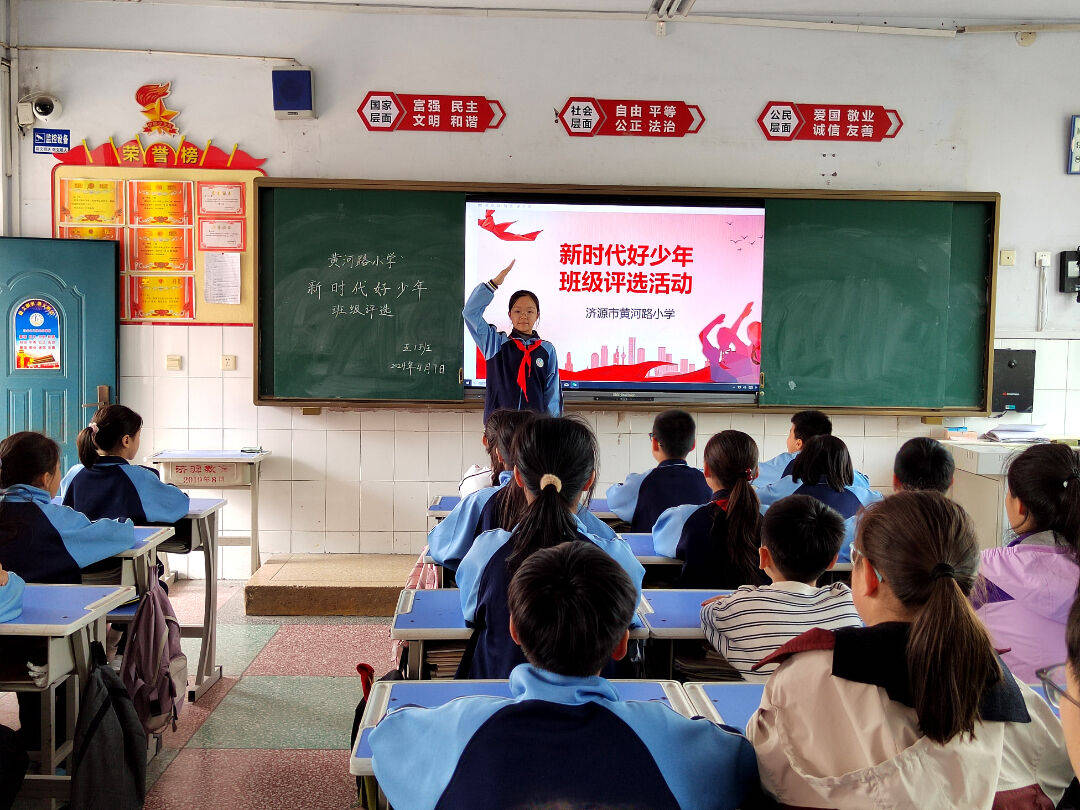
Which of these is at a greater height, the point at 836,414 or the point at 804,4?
the point at 804,4

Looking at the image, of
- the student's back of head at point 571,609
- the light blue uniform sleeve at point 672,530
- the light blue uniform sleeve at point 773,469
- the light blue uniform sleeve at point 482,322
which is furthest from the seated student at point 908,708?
the light blue uniform sleeve at point 482,322

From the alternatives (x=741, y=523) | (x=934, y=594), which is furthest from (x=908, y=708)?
(x=741, y=523)

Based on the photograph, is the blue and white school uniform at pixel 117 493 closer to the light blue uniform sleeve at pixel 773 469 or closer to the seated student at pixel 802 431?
the seated student at pixel 802 431

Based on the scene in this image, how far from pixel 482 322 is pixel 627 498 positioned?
126 centimetres

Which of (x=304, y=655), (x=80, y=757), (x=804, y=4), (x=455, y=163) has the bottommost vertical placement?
(x=304, y=655)

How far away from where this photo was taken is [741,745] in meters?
1.10

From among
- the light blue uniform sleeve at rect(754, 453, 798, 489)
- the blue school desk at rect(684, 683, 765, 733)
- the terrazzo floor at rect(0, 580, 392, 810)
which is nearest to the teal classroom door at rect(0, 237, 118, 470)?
the terrazzo floor at rect(0, 580, 392, 810)

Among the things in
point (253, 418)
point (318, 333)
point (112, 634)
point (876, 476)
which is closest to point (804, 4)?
point (876, 476)

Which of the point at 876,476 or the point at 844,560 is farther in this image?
the point at 876,476

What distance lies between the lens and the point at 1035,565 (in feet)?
5.66

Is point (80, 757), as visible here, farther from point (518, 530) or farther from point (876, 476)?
point (876, 476)

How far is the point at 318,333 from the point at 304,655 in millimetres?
1741

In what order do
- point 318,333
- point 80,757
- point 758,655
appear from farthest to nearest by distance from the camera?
1. point 318,333
2. point 80,757
3. point 758,655

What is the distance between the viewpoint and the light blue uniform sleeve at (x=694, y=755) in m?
1.03
